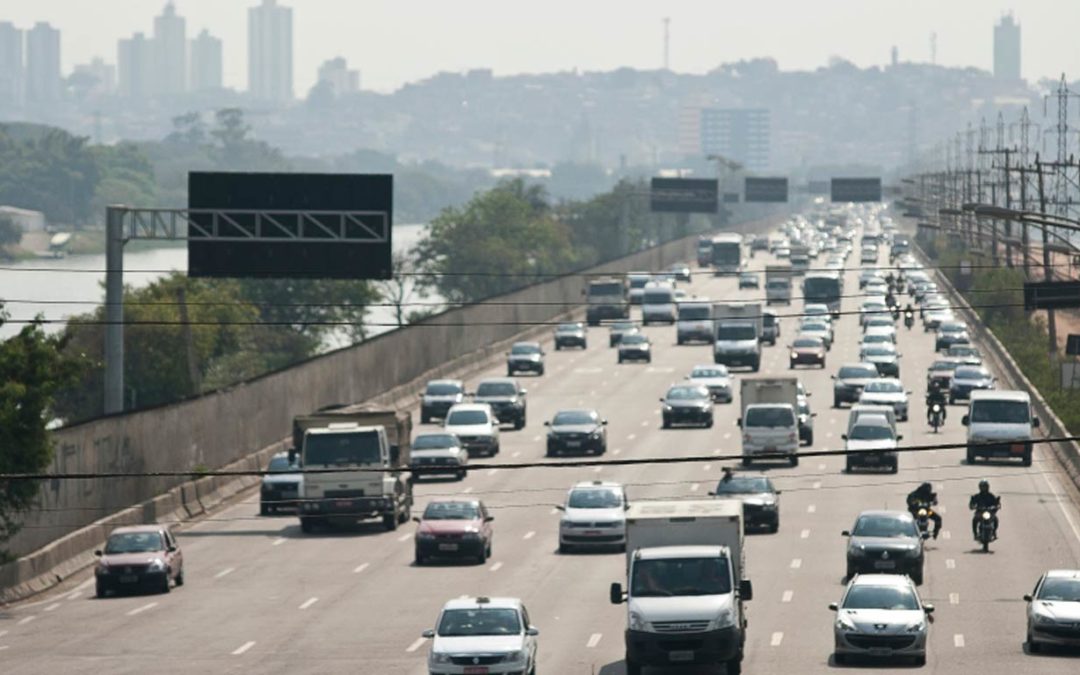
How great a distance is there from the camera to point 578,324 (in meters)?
114

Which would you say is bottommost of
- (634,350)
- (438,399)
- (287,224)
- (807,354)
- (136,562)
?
(136,562)

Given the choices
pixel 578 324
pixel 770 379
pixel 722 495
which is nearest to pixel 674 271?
pixel 578 324

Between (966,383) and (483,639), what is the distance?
5641 cm

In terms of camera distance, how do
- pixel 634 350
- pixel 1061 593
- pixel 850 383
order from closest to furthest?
pixel 1061 593
pixel 850 383
pixel 634 350

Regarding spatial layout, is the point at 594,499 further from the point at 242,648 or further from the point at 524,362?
the point at 524,362

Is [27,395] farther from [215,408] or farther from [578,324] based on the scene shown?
[578,324]

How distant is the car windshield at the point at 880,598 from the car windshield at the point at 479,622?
5.53 meters

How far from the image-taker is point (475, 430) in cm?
6888

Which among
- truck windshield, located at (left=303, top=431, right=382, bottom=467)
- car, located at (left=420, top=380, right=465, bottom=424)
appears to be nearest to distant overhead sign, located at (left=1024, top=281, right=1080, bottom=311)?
truck windshield, located at (left=303, top=431, right=382, bottom=467)

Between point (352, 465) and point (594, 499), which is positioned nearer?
point (594, 499)

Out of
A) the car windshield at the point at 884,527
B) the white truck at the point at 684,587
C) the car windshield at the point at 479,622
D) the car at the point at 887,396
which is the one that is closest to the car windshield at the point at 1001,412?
the car at the point at 887,396

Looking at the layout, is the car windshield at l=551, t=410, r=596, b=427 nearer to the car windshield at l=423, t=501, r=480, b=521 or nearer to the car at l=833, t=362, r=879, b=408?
the car at l=833, t=362, r=879, b=408

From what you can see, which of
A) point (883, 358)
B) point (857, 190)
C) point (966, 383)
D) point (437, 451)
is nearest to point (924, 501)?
point (437, 451)

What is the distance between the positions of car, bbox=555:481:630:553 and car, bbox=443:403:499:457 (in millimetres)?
16782
